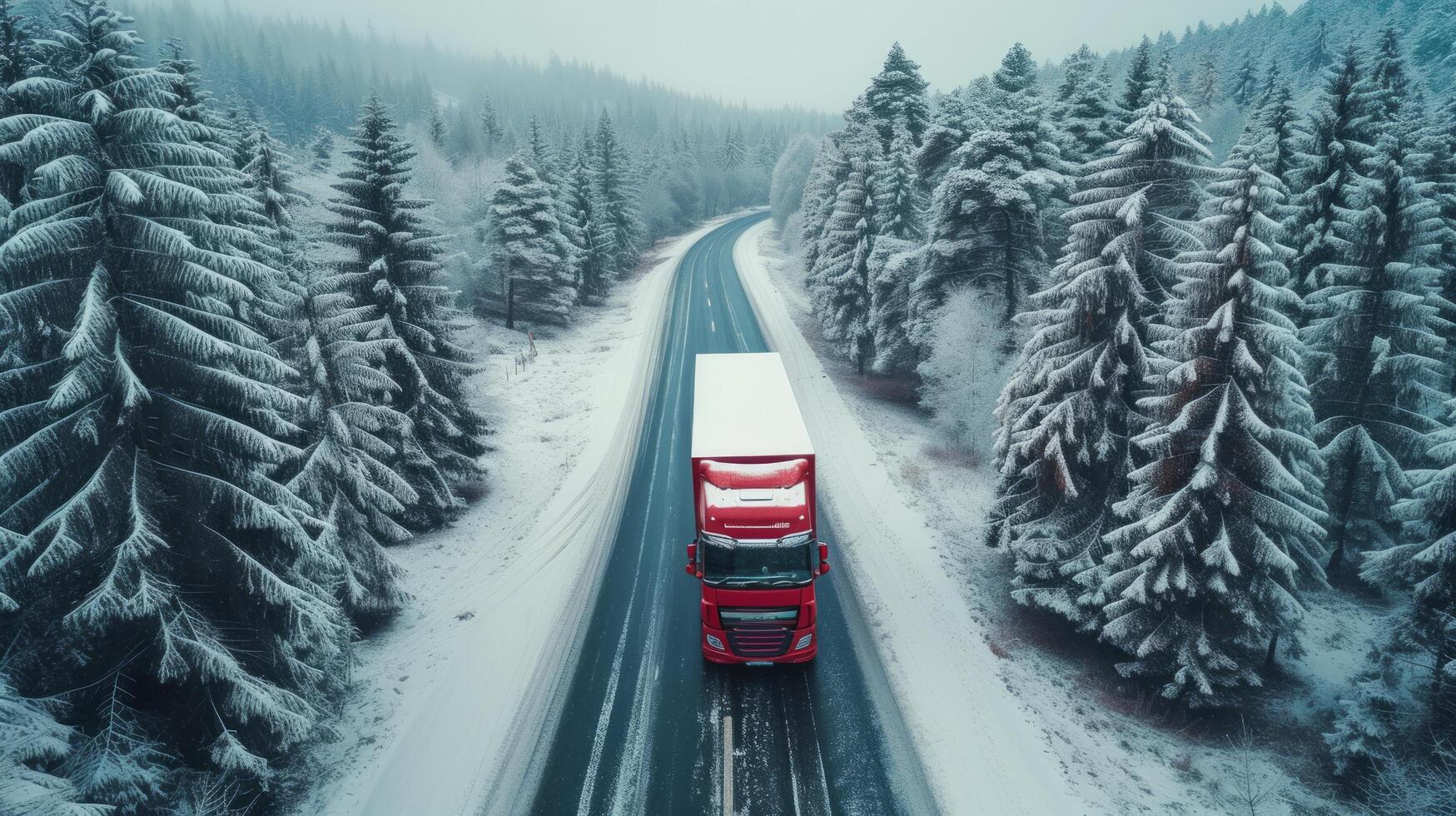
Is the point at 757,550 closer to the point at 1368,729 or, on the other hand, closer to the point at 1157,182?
the point at 1368,729

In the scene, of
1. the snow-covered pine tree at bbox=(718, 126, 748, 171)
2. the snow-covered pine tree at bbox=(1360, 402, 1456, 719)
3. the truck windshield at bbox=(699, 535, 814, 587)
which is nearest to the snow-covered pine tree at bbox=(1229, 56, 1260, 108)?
the snow-covered pine tree at bbox=(718, 126, 748, 171)

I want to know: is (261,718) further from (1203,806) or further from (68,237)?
(1203,806)

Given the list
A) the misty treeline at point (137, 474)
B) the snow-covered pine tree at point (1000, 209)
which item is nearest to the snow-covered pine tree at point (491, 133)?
the snow-covered pine tree at point (1000, 209)

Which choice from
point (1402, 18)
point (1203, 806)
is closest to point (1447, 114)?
point (1203, 806)

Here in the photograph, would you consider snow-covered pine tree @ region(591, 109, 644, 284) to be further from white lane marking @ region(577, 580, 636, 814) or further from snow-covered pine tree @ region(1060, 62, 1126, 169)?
white lane marking @ region(577, 580, 636, 814)

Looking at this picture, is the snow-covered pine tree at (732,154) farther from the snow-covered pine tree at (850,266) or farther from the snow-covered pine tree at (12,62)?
the snow-covered pine tree at (12,62)

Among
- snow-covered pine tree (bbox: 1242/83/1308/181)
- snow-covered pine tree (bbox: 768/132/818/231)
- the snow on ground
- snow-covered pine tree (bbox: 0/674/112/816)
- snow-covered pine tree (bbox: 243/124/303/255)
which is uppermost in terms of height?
snow-covered pine tree (bbox: 768/132/818/231)
